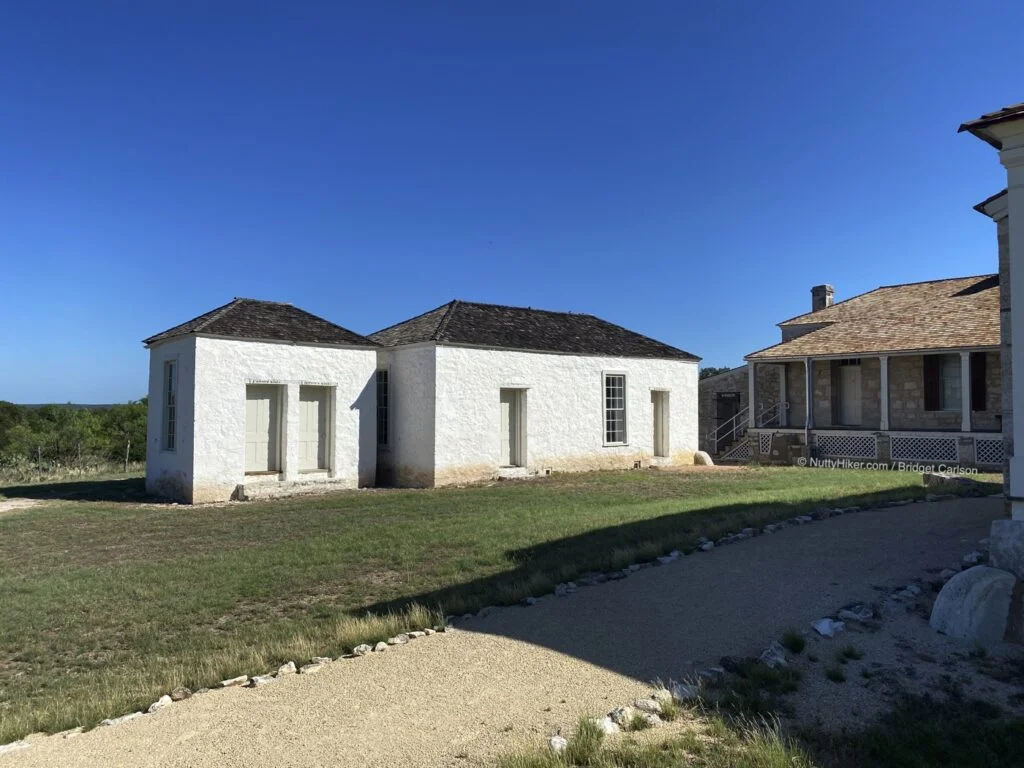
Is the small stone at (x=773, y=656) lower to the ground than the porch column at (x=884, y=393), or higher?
lower

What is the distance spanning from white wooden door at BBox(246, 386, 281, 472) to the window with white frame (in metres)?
18.7

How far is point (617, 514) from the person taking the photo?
11227mm

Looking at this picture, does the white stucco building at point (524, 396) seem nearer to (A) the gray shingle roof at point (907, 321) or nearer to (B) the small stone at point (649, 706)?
(A) the gray shingle roof at point (907, 321)

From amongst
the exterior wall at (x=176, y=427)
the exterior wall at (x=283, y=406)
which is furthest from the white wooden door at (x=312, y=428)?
the exterior wall at (x=176, y=427)

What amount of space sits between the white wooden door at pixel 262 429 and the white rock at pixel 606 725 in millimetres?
13093

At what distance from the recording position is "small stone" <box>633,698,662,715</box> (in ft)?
13.4

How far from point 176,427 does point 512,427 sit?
8086 millimetres

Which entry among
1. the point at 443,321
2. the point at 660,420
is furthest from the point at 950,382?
the point at 443,321

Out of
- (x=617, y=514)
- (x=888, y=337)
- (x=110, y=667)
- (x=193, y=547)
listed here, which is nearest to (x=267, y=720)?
(x=110, y=667)

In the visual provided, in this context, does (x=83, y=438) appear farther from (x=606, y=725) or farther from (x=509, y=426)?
(x=606, y=725)

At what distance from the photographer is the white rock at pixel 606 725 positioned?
3844 millimetres

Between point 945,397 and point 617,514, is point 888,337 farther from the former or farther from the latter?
point 617,514

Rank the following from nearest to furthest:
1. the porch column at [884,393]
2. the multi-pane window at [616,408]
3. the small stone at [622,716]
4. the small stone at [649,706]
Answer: the small stone at [622,716]
the small stone at [649,706]
the multi-pane window at [616,408]
the porch column at [884,393]

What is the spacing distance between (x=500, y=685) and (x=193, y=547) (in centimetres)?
710
